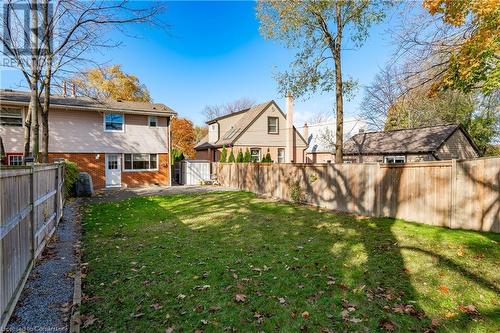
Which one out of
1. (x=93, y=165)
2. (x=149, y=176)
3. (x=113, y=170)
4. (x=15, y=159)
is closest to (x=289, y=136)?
(x=149, y=176)

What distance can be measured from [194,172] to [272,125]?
9.37 m

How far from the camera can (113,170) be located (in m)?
→ 19.3

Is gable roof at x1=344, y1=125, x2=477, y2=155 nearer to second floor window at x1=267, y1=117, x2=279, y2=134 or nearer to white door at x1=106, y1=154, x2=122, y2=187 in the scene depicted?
second floor window at x1=267, y1=117, x2=279, y2=134

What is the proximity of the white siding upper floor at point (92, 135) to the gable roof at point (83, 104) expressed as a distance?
1.76ft

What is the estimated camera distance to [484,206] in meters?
6.84

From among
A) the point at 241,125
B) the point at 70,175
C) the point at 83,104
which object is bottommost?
the point at 70,175

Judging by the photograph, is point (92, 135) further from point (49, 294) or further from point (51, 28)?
point (49, 294)

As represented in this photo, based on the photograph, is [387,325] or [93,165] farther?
[93,165]

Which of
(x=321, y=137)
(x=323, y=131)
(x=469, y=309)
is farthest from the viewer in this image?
(x=323, y=131)

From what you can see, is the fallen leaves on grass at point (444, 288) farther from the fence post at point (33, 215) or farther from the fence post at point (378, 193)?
the fence post at point (33, 215)

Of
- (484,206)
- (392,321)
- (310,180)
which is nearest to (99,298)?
(392,321)

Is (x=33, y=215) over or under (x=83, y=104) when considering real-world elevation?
under

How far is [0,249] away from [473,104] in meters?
28.9

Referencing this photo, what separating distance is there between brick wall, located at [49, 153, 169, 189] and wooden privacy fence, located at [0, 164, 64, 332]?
14.1m
